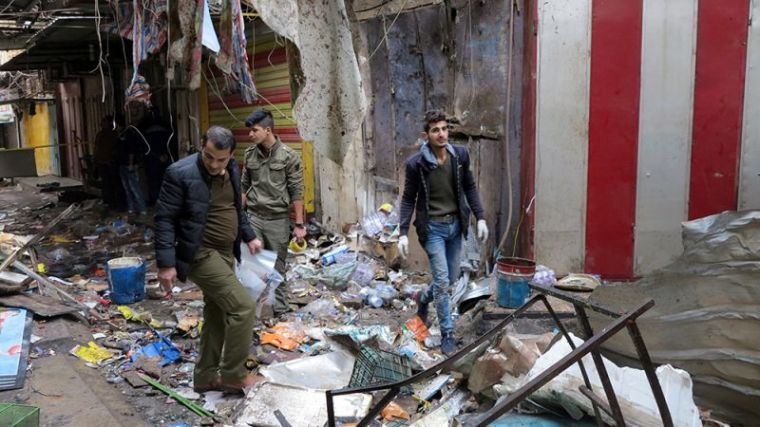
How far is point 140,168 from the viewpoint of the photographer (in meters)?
13.5

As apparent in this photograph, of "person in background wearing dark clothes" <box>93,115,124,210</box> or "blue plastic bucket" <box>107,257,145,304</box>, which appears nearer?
"blue plastic bucket" <box>107,257,145,304</box>

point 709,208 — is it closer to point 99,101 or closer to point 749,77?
point 749,77

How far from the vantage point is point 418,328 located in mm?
5488

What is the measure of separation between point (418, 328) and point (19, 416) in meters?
3.17

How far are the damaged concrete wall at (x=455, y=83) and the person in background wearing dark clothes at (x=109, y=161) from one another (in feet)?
23.1

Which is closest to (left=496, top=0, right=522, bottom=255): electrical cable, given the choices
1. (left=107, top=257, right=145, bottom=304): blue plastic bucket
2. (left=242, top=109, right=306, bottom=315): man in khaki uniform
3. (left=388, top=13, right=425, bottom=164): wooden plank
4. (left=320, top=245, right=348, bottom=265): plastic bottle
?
(left=388, top=13, right=425, bottom=164): wooden plank

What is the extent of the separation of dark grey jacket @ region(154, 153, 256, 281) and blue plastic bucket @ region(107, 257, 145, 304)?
2834 millimetres

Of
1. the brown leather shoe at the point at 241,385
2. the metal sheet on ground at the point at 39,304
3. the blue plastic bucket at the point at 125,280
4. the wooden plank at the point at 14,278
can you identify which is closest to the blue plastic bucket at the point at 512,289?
the brown leather shoe at the point at 241,385

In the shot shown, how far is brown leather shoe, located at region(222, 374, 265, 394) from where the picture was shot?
4.30 meters

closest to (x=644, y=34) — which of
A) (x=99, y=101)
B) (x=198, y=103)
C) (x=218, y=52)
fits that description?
(x=218, y=52)

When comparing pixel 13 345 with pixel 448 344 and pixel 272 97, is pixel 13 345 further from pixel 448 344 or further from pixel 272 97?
pixel 272 97

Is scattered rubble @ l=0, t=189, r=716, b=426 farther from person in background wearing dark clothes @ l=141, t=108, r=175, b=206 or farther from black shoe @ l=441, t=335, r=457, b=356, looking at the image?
person in background wearing dark clothes @ l=141, t=108, r=175, b=206

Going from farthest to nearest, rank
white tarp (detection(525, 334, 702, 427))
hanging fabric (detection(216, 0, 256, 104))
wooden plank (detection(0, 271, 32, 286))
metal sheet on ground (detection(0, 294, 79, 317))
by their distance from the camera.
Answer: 1. wooden plank (detection(0, 271, 32, 286))
2. metal sheet on ground (detection(0, 294, 79, 317))
3. hanging fabric (detection(216, 0, 256, 104))
4. white tarp (detection(525, 334, 702, 427))

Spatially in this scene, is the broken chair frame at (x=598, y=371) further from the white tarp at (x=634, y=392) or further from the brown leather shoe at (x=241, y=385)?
the brown leather shoe at (x=241, y=385)
